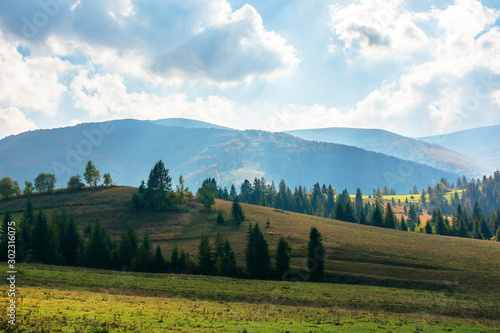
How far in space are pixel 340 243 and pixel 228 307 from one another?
168 feet

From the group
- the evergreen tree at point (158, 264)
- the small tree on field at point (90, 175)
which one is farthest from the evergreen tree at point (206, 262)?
the small tree on field at point (90, 175)

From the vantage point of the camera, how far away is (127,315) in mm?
22000

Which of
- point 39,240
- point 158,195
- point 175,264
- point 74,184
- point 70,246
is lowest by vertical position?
point 175,264

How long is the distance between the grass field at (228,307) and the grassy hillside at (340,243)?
8478 millimetres

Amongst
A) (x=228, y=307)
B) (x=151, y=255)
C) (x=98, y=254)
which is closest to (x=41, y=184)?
(x=98, y=254)

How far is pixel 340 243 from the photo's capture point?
74.2 metres

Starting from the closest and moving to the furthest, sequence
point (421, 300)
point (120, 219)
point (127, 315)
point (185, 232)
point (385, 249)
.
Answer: point (127, 315)
point (421, 300)
point (385, 249)
point (185, 232)
point (120, 219)

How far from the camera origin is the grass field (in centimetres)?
1983

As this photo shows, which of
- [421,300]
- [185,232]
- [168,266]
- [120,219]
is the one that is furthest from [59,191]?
[421,300]

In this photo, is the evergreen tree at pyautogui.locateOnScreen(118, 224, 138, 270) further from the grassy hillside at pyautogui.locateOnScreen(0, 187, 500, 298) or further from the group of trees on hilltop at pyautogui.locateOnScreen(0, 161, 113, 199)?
the group of trees on hilltop at pyautogui.locateOnScreen(0, 161, 113, 199)

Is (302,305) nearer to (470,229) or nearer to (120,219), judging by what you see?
(120,219)

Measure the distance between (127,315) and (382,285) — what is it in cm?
4429

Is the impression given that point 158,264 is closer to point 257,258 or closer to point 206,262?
point 206,262

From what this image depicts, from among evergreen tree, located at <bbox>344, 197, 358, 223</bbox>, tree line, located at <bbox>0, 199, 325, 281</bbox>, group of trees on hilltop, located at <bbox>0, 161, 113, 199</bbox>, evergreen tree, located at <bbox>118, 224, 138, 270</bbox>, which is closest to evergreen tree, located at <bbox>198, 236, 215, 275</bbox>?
tree line, located at <bbox>0, 199, 325, 281</bbox>
